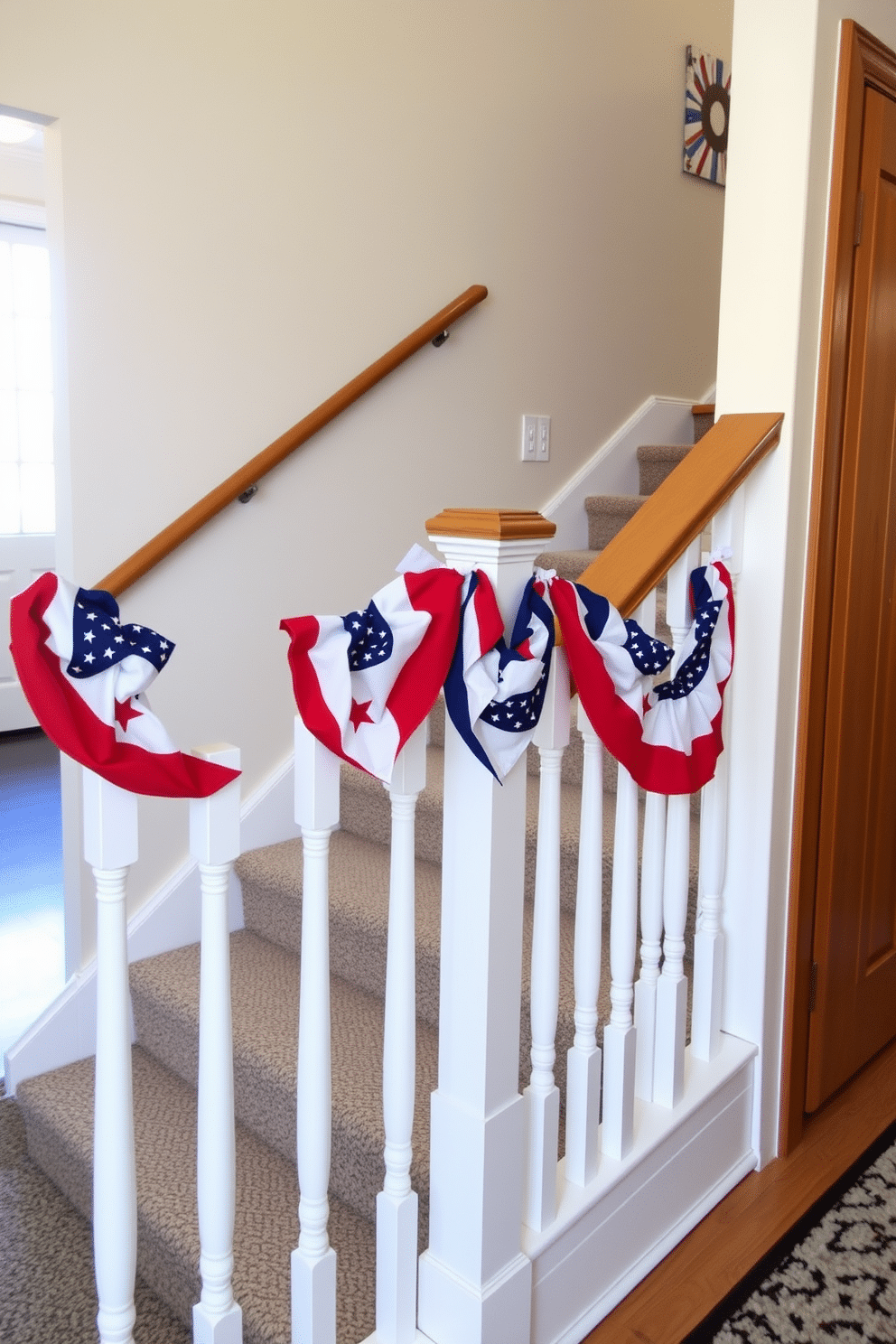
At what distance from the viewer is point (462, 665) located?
1217 mm

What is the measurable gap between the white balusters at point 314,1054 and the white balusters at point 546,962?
322 millimetres

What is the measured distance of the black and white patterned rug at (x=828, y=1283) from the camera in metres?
1.58

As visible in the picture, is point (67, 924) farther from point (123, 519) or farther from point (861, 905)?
point (861, 905)

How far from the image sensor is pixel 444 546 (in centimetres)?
130

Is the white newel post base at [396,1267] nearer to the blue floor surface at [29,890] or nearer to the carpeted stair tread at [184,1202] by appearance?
the carpeted stair tread at [184,1202]

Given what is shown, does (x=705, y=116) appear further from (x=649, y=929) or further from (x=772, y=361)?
(x=649, y=929)

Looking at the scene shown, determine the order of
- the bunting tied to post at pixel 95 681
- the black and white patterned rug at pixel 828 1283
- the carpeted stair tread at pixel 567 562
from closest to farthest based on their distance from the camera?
the bunting tied to post at pixel 95 681, the black and white patterned rug at pixel 828 1283, the carpeted stair tread at pixel 567 562

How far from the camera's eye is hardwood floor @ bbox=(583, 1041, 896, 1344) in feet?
5.23

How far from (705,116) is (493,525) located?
2.98 m

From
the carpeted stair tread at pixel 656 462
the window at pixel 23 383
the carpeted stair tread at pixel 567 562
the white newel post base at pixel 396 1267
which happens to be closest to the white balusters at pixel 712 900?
the white newel post base at pixel 396 1267

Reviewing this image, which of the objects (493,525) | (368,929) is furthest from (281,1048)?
(493,525)

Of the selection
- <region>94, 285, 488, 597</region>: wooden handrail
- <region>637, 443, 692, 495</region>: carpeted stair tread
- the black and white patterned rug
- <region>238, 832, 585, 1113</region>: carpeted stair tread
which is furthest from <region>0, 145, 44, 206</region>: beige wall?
the black and white patterned rug

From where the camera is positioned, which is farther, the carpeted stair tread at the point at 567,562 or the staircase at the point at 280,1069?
the carpeted stair tread at the point at 567,562

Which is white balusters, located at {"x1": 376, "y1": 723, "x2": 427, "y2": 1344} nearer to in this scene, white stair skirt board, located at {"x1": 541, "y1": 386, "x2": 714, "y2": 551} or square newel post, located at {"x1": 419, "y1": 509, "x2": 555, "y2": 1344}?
square newel post, located at {"x1": 419, "y1": 509, "x2": 555, "y2": 1344}
